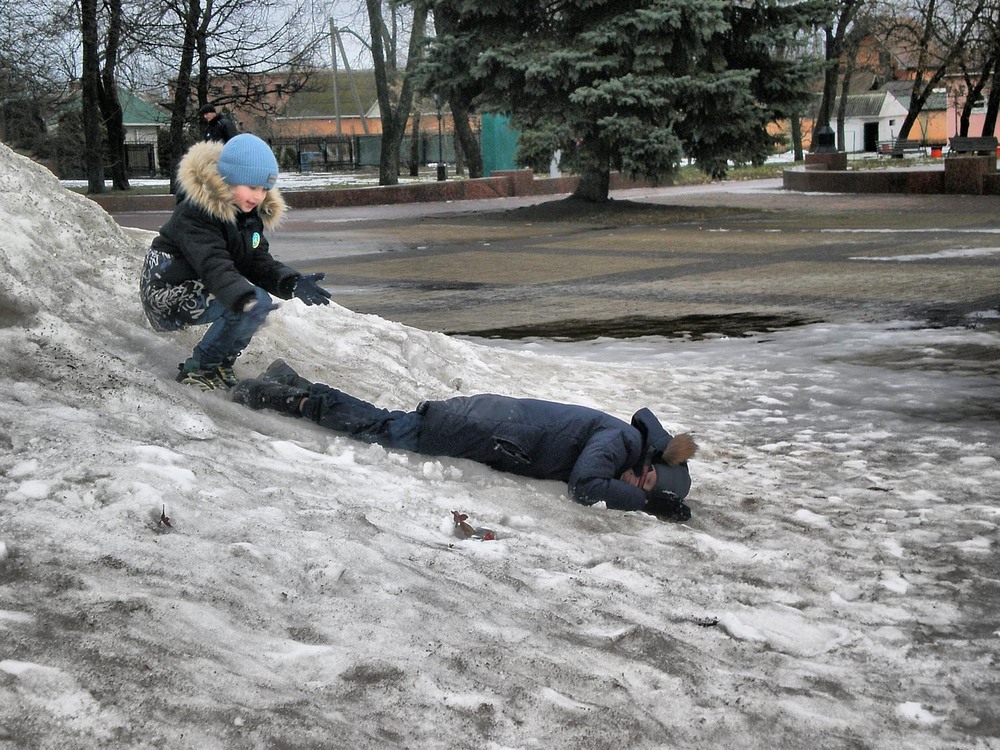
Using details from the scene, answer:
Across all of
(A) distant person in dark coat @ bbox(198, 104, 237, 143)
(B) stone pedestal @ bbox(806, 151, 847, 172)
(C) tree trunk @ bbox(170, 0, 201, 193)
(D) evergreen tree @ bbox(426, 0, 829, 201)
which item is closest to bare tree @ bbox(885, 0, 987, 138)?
(B) stone pedestal @ bbox(806, 151, 847, 172)

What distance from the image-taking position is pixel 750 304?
10.6 meters

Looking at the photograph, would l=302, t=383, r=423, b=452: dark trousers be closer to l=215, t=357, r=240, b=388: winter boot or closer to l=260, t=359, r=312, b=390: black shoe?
l=260, t=359, r=312, b=390: black shoe

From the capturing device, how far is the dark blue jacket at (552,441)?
4387mm

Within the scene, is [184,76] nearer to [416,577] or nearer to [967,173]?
[967,173]

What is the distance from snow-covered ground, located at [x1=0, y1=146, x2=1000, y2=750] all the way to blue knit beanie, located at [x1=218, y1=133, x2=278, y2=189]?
2.87 feet

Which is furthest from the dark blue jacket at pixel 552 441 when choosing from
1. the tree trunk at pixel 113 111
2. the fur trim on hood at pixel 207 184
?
the tree trunk at pixel 113 111

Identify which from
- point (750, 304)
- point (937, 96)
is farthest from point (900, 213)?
point (937, 96)

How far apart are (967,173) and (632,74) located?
1040cm

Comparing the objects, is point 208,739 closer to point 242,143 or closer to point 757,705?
point 757,705

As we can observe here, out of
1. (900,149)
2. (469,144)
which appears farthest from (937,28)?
(469,144)

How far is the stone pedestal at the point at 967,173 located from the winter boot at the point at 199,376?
83.3 feet

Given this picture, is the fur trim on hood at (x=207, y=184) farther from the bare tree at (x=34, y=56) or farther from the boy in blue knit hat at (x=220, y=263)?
the bare tree at (x=34, y=56)

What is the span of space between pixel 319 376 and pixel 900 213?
1813 centimetres

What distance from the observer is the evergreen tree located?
20.7 meters
